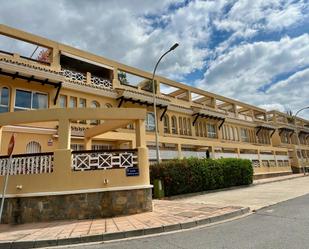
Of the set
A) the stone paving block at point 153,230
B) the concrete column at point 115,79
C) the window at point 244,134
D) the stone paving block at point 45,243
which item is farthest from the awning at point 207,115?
the stone paving block at point 45,243

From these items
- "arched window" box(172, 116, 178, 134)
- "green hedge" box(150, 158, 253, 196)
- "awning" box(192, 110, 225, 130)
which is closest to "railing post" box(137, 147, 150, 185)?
"green hedge" box(150, 158, 253, 196)

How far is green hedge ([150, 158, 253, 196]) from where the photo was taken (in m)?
16.0

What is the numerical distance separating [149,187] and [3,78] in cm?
1246

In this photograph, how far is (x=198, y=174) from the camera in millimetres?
17562

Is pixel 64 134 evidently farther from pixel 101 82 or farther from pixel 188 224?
pixel 101 82

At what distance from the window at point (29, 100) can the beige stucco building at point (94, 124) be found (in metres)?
0.06

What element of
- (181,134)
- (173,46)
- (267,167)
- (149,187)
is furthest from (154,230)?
(267,167)

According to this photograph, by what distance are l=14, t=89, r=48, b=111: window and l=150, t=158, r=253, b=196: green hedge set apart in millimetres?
8951

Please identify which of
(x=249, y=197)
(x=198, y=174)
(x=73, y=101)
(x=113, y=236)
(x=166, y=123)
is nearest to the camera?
(x=113, y=236)

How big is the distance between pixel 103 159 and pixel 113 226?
2.80 meters

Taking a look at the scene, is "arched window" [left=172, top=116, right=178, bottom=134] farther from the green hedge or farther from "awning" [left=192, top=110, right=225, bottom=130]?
the green hedge

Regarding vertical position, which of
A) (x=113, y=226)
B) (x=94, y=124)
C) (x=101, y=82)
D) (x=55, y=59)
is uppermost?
(x=55, y=59)

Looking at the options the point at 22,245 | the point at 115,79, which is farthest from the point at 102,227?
the point at 115,79

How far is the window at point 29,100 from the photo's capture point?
17531 mm
